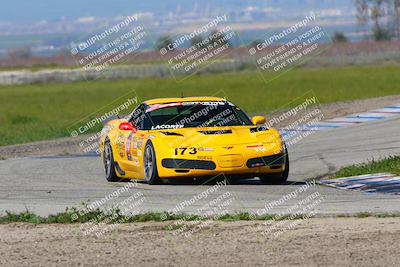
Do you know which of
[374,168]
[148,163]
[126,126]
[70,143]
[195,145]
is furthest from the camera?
[70,143]

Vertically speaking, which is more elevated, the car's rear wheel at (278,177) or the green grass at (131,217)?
the green grass at (131,217)

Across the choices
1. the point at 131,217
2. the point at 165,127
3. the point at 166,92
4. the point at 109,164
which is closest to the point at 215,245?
Answer: the point at 131,217

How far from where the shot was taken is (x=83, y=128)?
3108cm

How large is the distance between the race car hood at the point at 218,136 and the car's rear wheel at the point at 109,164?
1371mm

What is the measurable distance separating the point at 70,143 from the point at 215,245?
16107mm

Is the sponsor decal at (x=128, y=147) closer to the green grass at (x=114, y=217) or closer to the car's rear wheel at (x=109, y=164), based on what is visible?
the car's rear wheel at (x=109, y=164)

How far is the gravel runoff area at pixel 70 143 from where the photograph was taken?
965 inches

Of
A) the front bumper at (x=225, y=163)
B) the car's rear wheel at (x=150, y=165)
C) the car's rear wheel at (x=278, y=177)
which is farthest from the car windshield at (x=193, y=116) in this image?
the car's rear wheel at (x=278, y=177)

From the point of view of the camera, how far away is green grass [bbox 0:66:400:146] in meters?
38.2

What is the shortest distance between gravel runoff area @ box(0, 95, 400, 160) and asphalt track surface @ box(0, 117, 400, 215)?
1.76m

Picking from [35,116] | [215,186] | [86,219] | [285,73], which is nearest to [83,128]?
[35,116]

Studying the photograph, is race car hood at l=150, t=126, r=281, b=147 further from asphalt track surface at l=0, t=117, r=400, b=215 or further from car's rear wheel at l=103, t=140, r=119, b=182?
car's rear wheel at l=103, t=140, r=119, b=182

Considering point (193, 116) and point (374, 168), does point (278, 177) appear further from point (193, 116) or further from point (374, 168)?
point (193, 116)

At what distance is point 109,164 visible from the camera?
1828cm
